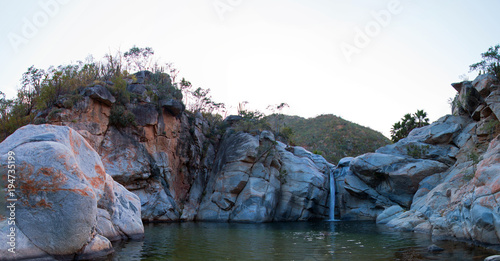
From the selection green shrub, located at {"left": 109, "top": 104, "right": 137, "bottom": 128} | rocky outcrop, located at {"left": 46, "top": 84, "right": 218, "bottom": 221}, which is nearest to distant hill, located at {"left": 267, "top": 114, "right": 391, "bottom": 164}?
rocky outcrop, located at {"left": 46, "top": 84, "right": 218, "bottom": 221}

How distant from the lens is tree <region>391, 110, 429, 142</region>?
151ft

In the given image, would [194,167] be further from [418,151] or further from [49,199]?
[49,199]

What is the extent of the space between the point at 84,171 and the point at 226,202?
842 inches

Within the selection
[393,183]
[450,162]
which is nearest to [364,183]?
[393,183]

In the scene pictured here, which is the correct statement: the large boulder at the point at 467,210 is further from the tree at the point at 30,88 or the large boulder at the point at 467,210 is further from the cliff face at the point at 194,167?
the tree at the point at 30,88

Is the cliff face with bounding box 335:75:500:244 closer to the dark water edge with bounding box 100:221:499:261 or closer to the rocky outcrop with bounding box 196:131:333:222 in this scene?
the rocky outcrop with bounding box 196:131:333:222

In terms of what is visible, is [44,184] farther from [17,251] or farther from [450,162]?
[450,162]

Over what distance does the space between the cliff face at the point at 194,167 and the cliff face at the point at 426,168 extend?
13.2 ft

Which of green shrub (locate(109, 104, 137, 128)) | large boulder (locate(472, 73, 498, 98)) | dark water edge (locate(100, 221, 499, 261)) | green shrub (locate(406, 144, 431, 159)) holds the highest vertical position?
large boulder (locate(472, 73, 498, 98))

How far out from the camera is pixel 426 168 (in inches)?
1247

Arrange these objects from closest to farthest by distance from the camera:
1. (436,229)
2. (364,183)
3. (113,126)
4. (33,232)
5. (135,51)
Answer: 1. (33,232)
2. (436,229)
3. (113,126)
4. (364,183)
5. (135,51)

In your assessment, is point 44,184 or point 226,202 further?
point 226,202

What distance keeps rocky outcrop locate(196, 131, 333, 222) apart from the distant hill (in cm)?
2506

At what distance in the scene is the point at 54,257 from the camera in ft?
34.6
